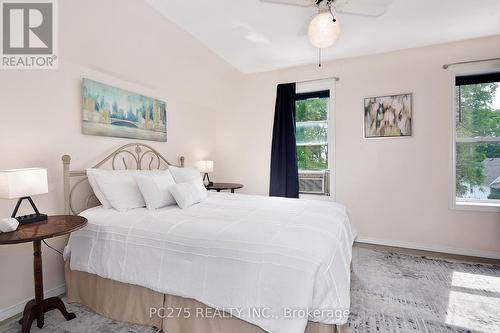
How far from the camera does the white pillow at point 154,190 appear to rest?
227 cm

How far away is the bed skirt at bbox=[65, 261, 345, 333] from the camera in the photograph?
142 cm

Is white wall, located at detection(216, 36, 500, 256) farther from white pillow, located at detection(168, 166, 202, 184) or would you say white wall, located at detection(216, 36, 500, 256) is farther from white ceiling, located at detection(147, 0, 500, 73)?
white pillow, located at detection(168, 166, 202, 184)

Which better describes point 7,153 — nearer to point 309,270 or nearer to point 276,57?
point 309,270

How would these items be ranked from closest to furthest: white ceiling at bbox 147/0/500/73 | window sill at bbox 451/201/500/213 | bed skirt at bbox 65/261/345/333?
bed skirt at bbox 65/261/345/333 → white ceiling at bbox 147/0/500/73 → window sill at bbox 451/201/500/213

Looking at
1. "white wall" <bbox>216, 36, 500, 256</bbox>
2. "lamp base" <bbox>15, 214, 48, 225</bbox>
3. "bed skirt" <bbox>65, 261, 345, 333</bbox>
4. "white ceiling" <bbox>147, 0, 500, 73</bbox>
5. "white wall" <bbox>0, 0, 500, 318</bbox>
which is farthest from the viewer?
"white wall" <bbox>216, 36, 500, 256</bbox>

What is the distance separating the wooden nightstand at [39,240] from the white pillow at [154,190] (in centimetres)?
54

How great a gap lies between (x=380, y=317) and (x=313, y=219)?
885 millimetres

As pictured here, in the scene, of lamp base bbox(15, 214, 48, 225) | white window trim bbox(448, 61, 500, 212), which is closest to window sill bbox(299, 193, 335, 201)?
white window trim bbox(448, 61, 500, 212)

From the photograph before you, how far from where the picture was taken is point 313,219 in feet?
6.18

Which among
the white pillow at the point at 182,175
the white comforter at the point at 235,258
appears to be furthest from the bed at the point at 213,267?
the white pillow at the point at 182,175

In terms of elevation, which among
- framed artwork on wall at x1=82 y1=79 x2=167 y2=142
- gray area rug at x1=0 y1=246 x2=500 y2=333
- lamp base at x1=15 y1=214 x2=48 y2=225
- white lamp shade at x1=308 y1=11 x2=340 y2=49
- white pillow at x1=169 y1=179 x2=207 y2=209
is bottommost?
gray area rug at x1=0 y1=246 x2=500 y2=333

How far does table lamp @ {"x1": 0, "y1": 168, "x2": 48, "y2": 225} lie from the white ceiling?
1690mm

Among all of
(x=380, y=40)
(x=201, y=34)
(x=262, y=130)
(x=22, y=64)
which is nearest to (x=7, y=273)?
(x=22, y=64)

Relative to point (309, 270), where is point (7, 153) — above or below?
above
